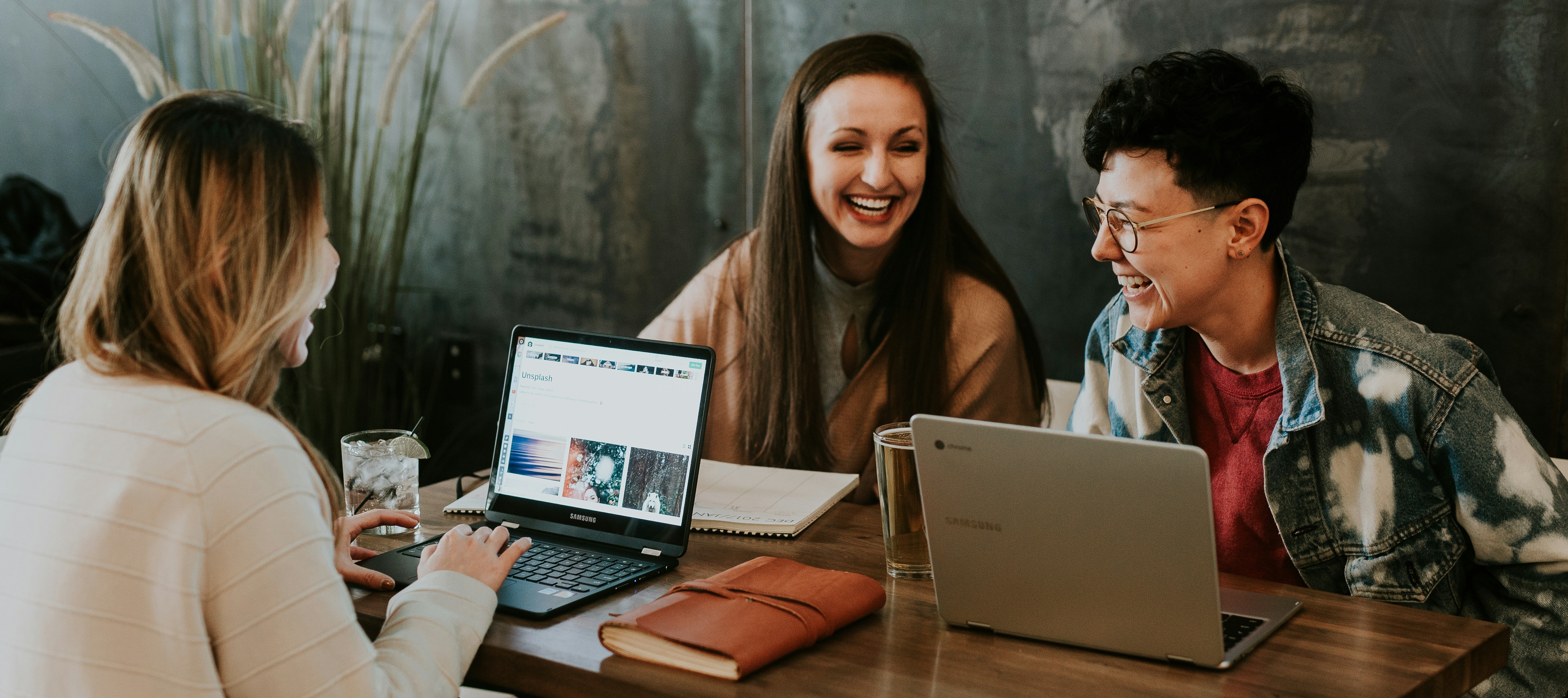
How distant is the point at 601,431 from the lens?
1504mm

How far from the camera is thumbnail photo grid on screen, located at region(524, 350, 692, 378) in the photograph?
1477mm

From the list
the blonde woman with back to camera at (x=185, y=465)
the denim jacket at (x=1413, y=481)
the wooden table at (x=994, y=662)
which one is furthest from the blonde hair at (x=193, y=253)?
the denim jacket at (x=1413, y=481)

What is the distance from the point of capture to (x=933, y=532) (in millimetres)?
1205

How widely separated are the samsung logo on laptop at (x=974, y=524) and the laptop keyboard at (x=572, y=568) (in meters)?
0.39

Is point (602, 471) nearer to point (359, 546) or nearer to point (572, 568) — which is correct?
point (572, 568)

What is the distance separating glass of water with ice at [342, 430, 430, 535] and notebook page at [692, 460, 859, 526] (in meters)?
0.39

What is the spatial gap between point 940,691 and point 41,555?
0.78 m

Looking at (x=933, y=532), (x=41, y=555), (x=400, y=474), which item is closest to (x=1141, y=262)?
(x=933, y=532)

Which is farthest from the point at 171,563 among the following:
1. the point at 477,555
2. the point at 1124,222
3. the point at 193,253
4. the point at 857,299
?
the point at 857,299

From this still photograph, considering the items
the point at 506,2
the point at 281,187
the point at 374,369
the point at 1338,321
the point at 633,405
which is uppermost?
the point at 506,2

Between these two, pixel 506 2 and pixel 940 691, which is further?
pixel 506 2

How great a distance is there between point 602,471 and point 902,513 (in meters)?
0.39

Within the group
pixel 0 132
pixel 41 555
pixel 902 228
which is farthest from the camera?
pixel 0 132

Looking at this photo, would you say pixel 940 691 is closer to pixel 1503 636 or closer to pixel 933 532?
pixel 933 532
